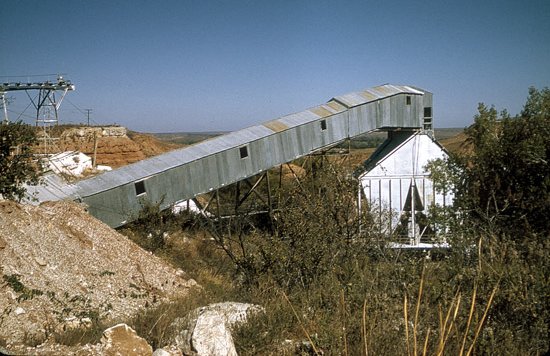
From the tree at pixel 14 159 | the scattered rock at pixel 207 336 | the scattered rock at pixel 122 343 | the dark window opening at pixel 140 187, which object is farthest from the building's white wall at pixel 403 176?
the scattered rock at pixel 122 343

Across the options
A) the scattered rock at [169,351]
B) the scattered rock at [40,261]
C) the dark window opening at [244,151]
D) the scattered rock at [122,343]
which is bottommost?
the scattered rock at [40,261]

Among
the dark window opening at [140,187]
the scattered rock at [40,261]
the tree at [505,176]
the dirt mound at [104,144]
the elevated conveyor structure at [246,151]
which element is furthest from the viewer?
the dirt mound at [104,144]

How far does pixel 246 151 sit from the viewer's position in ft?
59.2

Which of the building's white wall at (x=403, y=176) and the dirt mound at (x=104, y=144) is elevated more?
the dirt mound at (x=104, y=144)

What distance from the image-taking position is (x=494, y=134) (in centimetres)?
1628

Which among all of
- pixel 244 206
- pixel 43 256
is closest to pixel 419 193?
pixel 244 206

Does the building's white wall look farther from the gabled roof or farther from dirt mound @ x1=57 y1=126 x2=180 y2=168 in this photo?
dirt mound @ x1=57 y1=126 x2=180 y2=168

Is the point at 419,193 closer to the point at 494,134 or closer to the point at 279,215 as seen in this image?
the point at 494,134

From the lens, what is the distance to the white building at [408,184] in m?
20.4

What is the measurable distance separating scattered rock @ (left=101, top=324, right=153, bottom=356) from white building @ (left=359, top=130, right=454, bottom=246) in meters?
16.2

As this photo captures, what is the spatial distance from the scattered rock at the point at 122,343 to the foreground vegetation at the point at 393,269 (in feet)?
2.34

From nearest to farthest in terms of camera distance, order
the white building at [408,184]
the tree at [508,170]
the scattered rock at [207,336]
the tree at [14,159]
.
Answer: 1. the scattered rock at [207,336]
2. the tree at [14,159]
3. the tree at [508,170]
4. the white building at [408,184]

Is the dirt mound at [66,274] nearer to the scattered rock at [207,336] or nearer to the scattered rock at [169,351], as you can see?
the scattered rock at [169,351]

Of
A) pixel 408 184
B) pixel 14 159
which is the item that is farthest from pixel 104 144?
pixel 14 159
